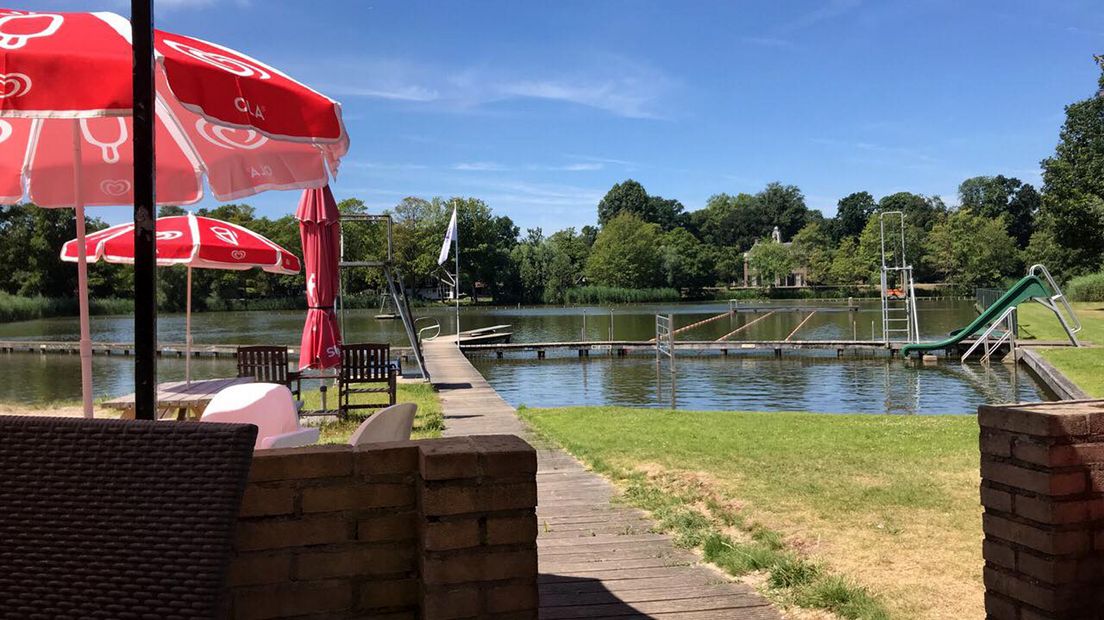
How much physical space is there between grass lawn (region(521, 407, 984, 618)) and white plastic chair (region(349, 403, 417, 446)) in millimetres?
1582

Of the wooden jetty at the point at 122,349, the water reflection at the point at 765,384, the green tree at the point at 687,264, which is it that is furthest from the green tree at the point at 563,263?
the water reflection at the point at 765,384

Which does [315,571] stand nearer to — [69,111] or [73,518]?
[73,518]

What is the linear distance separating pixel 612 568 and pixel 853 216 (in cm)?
10616

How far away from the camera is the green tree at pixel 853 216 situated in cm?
10038

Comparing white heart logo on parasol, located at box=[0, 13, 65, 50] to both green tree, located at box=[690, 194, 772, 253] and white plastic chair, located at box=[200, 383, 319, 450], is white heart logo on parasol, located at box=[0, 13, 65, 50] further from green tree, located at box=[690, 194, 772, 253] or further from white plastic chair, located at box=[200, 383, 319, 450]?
green tree, located at box=[690, 194, 772, 253]

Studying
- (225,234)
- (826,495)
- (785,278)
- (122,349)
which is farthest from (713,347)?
(785,278)

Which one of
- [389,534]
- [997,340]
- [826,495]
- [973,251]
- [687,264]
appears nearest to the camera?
[389,534]

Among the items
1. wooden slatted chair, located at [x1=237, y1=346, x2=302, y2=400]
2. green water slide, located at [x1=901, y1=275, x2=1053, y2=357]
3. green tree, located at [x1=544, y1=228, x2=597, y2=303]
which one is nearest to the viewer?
wooden slatted chair, located at [x1=237, y1=346, x2=302, y2=400]

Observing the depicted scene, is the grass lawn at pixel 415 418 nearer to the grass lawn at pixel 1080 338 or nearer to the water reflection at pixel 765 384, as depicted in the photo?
the water reflection at pixel 765 384

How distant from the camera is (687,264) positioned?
3174 inches

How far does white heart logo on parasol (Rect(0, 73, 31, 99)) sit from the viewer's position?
225cm

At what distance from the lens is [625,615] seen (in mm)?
2844

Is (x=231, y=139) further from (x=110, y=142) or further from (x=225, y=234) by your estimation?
(x=225, y=234)

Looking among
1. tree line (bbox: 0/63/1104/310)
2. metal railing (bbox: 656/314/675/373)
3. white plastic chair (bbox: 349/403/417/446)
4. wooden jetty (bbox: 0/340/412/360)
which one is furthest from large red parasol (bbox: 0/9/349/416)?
tree line (bbox: 0/63/1104/310)
